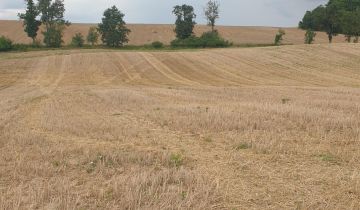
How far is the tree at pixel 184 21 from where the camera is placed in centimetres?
9962

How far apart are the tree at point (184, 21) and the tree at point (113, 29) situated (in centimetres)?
1222

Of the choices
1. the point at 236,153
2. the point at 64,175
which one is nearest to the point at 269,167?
the point at 236,153

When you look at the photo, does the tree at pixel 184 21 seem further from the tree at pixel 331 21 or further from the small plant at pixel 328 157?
the small plant at pixel 328 157

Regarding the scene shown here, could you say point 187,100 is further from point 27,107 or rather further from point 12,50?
point 12,50

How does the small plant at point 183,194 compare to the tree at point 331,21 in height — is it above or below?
below

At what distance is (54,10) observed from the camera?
96.1 meters

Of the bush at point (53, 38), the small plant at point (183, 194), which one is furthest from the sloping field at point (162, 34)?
the small plant at point (183, 194)

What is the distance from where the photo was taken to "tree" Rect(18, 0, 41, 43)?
303 feet

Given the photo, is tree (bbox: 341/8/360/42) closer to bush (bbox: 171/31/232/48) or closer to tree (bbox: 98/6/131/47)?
bush (bbox: 171/31/232/48)

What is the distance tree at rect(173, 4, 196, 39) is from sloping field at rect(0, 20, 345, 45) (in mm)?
2785

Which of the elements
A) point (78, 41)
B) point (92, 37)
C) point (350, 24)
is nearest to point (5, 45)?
point (78, 41)

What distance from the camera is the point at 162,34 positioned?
105375 millimetres

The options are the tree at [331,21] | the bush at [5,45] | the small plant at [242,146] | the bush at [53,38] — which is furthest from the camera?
the tree at [331,21]

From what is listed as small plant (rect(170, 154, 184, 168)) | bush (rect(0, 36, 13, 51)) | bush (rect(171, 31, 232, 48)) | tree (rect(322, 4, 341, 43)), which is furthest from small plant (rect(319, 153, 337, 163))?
tree (rect(322, 4, 341, 43))
